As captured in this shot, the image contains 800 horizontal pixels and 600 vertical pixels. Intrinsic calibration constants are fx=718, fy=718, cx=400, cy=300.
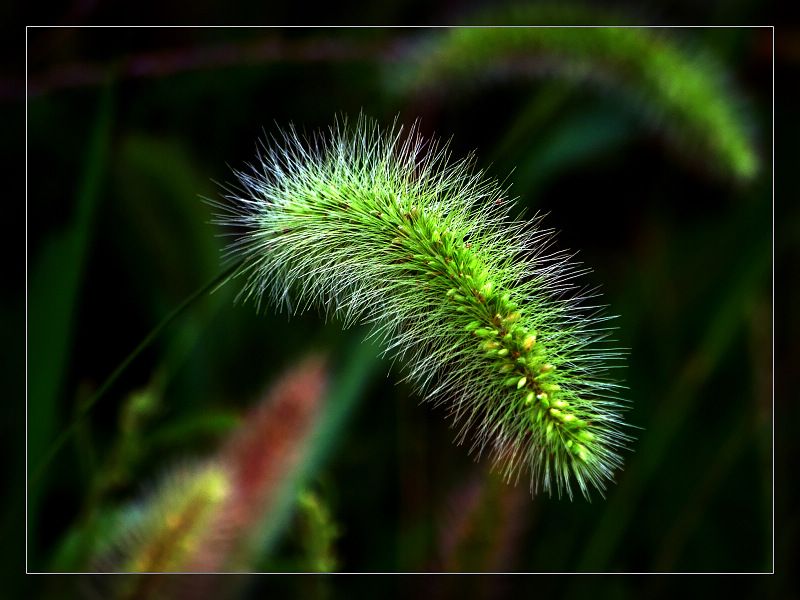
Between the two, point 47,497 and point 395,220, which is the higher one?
point 395,220

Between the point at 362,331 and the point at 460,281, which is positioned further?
the point at 362,331

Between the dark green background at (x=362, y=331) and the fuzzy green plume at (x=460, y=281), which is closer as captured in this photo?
the fuzzy green plume at (x=460, y=281)

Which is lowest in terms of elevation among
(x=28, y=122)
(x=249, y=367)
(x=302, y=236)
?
(x=249, y=367)

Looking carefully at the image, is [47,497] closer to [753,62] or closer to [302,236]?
[302,236]

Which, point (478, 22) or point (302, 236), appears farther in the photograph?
point (478, 22)

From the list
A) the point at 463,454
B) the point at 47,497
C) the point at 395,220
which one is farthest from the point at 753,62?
the point at 47,497

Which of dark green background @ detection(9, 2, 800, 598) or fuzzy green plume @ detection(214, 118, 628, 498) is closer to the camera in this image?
fuzzy green plume @ detection(214, 118, 628, 498)
